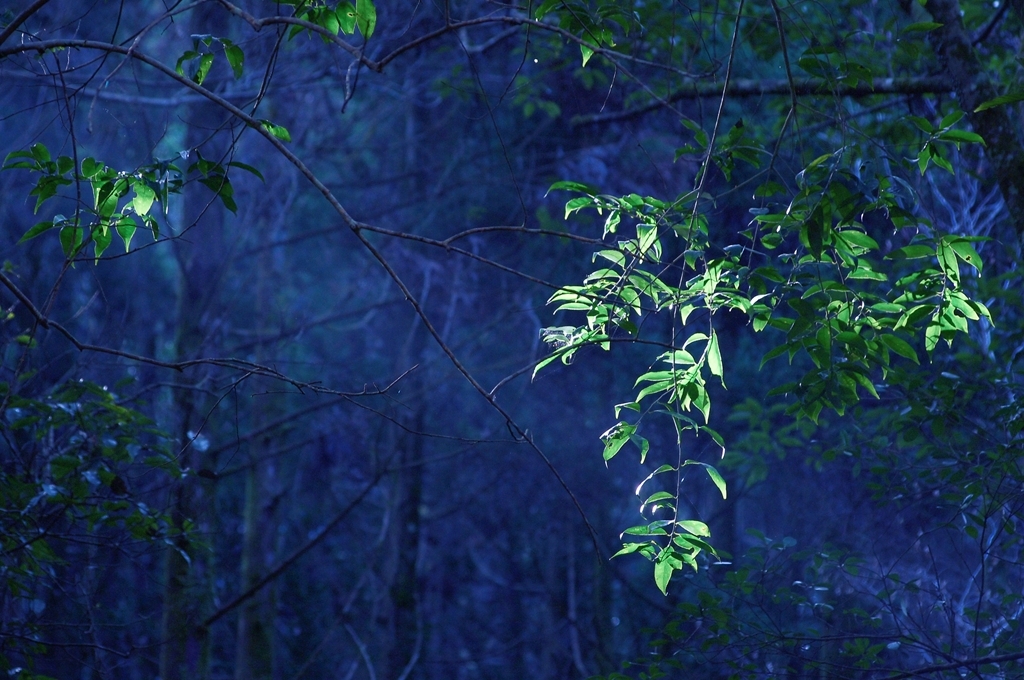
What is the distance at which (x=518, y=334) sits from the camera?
301 inches

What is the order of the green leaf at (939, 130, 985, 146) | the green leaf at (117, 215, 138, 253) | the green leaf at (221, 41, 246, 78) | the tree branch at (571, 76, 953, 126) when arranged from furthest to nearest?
the tree branch at (571, 76, 953, 126) → the green leaf at (221, 41, 246, 78) → the green leaf at (117, 215, 138, 253) → the green leaf at (939, 130, 985, 146)

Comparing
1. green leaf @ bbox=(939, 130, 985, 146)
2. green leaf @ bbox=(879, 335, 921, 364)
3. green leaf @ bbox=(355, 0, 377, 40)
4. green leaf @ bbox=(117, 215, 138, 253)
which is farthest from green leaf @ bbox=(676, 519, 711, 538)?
green leaf @ bbox=(117, 215, 138, 253)

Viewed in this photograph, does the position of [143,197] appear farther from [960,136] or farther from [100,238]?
[960,136]

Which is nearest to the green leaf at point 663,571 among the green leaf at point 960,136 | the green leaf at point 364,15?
the green leaf at point 960,136

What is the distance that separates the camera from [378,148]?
20.8 ft

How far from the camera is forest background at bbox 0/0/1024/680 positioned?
2107 millimetres

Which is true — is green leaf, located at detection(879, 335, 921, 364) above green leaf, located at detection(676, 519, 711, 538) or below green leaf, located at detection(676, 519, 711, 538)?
above

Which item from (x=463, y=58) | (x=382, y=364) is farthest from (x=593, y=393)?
(x=463, y=58)

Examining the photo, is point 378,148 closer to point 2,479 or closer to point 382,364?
point 382,364

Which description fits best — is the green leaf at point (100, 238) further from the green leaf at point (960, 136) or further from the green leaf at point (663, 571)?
the green leaf at point (960, 136)

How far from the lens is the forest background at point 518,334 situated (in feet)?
6.91

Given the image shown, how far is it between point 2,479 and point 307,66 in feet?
12.6

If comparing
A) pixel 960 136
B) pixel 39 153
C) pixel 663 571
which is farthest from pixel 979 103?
pixel 39 153

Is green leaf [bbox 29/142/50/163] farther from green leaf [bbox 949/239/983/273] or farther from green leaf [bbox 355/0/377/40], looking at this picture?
green leaf [bbox 949/239/983/273]
